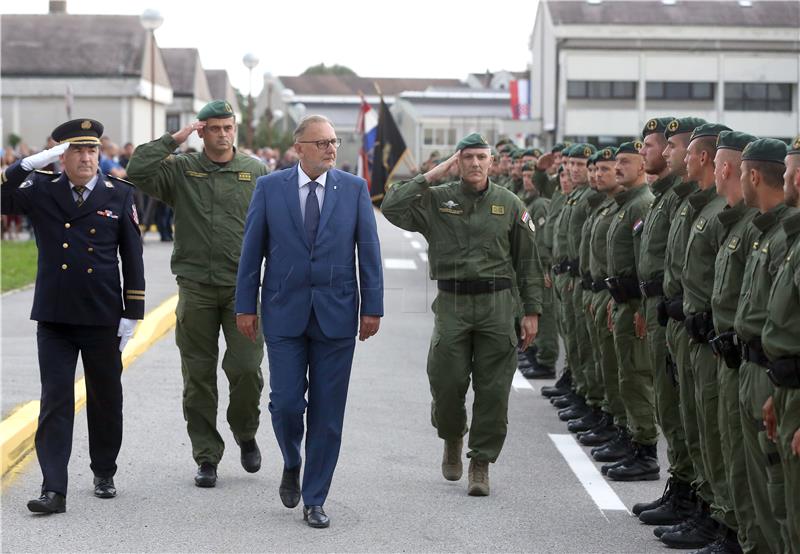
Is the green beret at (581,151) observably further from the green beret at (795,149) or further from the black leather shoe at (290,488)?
the green beret at (795,149)

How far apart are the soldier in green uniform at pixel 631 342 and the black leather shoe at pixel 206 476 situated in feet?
8.19

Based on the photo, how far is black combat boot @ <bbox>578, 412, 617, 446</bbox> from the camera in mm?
9828

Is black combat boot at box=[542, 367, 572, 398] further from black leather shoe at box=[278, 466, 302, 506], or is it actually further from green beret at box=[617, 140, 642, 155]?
black leather shoe at box=[278, 466, 302, 506]

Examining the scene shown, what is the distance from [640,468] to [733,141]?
288 cm

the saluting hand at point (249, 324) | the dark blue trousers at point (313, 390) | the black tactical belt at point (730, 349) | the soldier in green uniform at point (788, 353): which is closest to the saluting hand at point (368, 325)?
the dark blue trousers at point (313, 390)

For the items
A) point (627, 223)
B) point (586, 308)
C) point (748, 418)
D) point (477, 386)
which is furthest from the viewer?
point (586, 308)

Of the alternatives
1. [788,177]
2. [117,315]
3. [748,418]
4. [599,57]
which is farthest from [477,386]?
[599,57]

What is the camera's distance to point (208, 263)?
332 inches

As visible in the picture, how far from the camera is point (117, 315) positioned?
311 inches

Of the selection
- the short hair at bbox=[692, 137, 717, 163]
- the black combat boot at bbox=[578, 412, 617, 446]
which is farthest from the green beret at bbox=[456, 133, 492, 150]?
the black combat boot at bbox=[578, 412, 617, 446]

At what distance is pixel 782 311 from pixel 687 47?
238 ft

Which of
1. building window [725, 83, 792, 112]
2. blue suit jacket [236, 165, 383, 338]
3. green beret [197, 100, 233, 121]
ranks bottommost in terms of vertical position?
blue suit jacket [236, 165, 383, 338]

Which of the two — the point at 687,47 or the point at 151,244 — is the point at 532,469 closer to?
the point at 151,244

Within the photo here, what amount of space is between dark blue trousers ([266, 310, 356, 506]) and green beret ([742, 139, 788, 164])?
8.62ft
